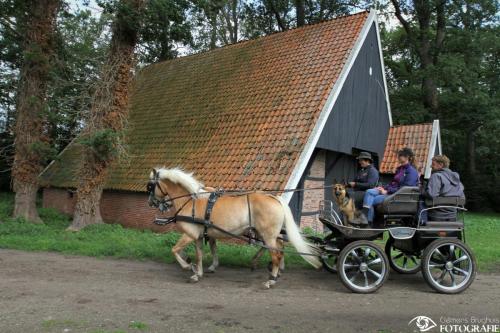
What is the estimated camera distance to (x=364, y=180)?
7461 mm

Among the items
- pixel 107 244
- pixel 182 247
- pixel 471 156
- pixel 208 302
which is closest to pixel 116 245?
pixel 107 244

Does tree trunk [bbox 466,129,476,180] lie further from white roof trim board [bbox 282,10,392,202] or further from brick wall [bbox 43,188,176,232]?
brick wall [bbox 43,188,176,232]

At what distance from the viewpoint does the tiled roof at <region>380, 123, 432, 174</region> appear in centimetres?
1506

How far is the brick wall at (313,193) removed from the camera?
12.3 metres

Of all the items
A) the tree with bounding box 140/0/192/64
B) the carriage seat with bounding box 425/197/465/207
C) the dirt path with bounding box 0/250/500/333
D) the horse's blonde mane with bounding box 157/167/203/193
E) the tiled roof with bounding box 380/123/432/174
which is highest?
the tree with bounding box 140/0/192/64

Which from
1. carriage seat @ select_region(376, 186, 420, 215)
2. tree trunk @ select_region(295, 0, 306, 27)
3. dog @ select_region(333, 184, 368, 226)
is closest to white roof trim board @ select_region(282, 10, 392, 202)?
dog @ select_region(333, 184, 368, 226)

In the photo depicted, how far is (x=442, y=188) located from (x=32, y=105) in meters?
12.0

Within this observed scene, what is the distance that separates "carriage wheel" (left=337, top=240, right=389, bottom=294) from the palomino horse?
22.2 inches

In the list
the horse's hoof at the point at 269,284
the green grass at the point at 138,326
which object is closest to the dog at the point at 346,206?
the horse's hoof at the point at 269,284

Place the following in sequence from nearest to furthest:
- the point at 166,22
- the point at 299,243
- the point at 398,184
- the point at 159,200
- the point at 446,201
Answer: the point at 446,201
the point at 299,243
the point at 398,184
the point at 159,200
the point at 166,22

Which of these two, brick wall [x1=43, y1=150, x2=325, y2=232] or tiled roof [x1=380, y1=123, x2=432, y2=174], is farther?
tiled roof [x1=380, y1=123, x2=432, y2=174]

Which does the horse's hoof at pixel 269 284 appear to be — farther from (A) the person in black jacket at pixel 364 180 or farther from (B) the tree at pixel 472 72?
(B) the tree at pixel 472 72

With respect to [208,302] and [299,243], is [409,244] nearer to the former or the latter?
[299,243]

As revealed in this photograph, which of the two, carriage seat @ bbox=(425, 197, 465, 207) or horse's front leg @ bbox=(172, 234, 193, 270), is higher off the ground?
carriage seat @ bbox=(425, 197, 465, 207)
